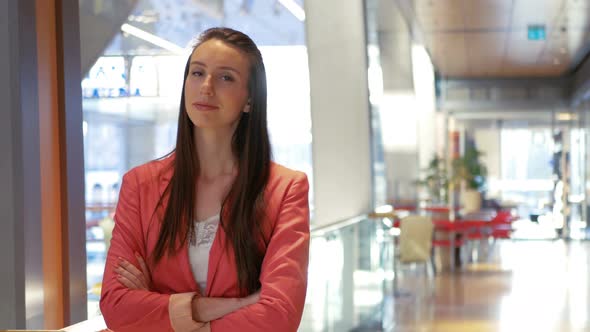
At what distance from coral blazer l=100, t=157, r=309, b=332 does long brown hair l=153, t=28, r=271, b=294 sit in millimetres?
20

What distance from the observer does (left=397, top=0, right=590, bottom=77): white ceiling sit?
12727mm

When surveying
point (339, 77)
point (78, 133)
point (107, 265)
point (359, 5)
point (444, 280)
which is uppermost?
point (359, 5)

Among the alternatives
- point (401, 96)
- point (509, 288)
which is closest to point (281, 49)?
point (509, 288)

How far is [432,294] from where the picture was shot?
1185cm

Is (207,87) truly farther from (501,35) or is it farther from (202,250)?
(501,35)

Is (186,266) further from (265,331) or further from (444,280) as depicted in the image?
(444,280)

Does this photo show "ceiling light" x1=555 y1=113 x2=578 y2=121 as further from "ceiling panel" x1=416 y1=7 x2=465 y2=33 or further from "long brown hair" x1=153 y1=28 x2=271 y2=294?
"long brown hair" x1=153 y1=28 x2=271 y2=294

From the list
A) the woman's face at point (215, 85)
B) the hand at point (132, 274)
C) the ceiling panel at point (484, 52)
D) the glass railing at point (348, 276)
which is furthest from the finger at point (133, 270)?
the ceiling panel at point (484, 52)

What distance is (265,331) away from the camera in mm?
1842

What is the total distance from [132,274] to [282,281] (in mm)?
314

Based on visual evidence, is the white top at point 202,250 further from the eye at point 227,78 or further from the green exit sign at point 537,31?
the green exit sign at point 537,31

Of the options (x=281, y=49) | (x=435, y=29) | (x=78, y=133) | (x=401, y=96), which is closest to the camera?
(x=78, y=133)

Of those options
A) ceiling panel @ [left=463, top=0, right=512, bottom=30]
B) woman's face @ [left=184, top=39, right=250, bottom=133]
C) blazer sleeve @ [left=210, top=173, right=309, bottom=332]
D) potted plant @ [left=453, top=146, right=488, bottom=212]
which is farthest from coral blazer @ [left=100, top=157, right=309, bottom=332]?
potted plant @ [left=453, top=146, right=488, bottom=212]

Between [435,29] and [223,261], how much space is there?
44.0ft
